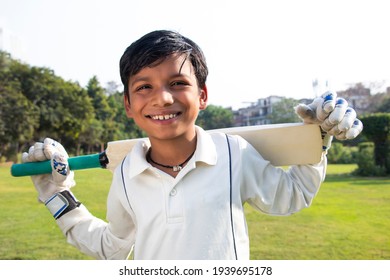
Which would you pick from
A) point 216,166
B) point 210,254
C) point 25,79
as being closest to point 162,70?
point 216,166

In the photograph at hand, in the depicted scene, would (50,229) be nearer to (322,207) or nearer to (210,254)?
(322,207)

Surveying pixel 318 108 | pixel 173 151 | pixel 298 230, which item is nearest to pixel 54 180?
pixel 173 151

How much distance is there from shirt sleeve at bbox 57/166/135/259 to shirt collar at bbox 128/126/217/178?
7 centimetres

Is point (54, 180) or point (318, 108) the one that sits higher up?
point (318, 108)

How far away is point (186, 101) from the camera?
3.47 ft

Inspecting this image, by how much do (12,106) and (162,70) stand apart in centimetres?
1863

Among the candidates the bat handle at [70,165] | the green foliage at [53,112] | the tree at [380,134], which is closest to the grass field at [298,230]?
the bat handle at [70,165]

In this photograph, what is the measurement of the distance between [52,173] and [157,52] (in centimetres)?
58

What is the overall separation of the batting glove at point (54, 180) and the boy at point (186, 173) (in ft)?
0.84

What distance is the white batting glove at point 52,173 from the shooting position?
4.50ft

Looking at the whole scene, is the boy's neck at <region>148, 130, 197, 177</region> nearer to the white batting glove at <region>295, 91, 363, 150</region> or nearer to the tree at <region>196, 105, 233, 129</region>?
the white batting glove at <region>295, 91, 363, 150</region>

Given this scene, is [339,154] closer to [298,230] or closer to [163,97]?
[298,230]

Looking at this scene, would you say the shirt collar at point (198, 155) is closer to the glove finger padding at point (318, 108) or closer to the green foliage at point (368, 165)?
the glove finger padding at point (318, 108)

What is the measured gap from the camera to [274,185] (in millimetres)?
1073
